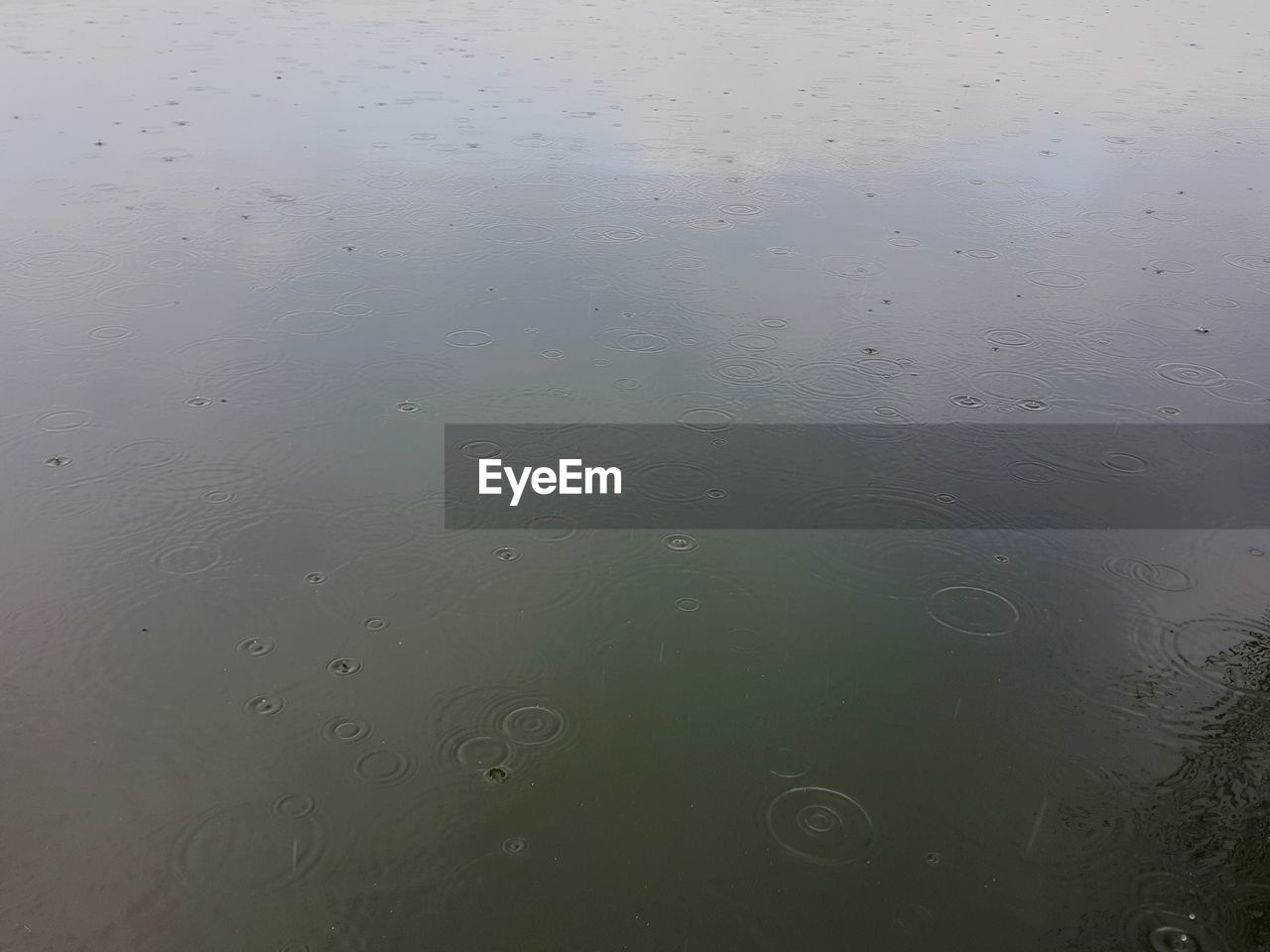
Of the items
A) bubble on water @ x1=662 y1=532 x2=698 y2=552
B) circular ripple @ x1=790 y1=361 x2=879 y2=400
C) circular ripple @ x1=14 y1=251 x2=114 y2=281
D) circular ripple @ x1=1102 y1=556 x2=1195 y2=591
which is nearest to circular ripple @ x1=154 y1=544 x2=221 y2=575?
bubble on water @ x1=662 y1=532 x2=698 y2=552

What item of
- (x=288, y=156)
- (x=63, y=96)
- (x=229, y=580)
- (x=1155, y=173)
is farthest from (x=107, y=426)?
(x=1155, y=173)

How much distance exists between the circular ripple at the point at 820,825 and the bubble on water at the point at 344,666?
0.84 m

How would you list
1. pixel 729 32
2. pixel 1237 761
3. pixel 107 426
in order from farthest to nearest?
1. pixel 729 32
2. pixel 107 426
3. pixel 1237 761

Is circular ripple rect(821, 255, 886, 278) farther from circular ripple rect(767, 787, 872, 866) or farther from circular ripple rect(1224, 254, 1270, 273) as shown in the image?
circular ripple rect(767, 787, 872, 866)

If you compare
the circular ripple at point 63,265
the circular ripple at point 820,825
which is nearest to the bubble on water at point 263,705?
the circular ripple at point 820,825

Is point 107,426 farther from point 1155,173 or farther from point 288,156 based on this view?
point 1155,173

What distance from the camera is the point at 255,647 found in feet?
7.11

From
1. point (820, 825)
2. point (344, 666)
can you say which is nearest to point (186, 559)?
point (344, 666)

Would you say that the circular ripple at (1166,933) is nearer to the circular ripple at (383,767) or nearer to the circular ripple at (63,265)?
the circular ripple at (383,767)

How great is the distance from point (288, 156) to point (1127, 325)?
3.71 m

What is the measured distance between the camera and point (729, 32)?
27.4ft

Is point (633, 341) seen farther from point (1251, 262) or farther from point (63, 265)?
point (1251, 262)

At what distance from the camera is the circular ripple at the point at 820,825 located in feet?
5.86

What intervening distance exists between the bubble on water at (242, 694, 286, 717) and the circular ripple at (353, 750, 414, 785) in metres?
0.21
